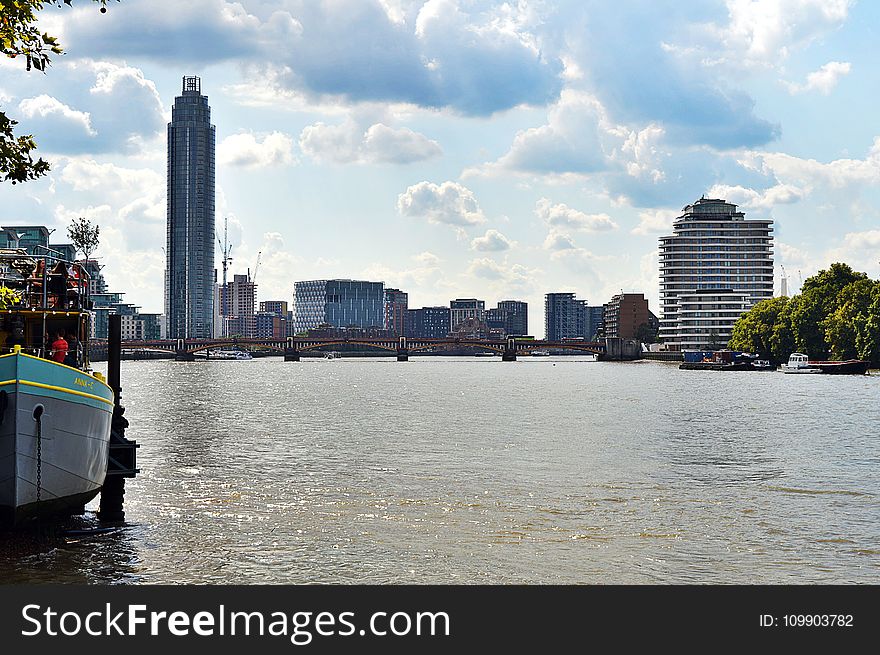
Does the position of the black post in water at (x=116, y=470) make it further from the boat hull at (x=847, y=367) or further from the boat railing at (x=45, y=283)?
the boat hull at (x=847, y=367)

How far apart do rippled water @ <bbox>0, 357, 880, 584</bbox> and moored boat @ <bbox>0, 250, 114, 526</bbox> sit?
167 centimetres

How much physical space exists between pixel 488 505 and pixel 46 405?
51.0 ft

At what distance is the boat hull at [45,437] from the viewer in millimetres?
25641

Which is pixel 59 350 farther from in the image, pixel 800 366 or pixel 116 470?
pixel 800 366

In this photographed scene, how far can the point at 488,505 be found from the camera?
35312 millimetres

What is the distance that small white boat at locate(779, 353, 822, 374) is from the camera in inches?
6949

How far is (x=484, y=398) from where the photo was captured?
111062 mm

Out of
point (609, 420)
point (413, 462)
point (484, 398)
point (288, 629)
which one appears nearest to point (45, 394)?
point (288, 629)

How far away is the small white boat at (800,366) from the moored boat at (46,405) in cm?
16223

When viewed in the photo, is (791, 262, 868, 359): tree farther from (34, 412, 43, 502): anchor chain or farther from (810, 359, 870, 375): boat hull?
(34, 412, 43, 502): anchor chain

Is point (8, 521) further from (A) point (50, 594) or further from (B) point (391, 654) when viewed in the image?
(B) point (391, 654)

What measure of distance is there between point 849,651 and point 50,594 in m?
16.2

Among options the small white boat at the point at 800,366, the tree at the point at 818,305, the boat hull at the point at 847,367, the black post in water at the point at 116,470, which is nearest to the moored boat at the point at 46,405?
the black post in water at the point at 116,470

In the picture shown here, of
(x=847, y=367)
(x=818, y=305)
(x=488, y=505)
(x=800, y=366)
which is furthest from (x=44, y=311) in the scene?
(x=818, y=305)
